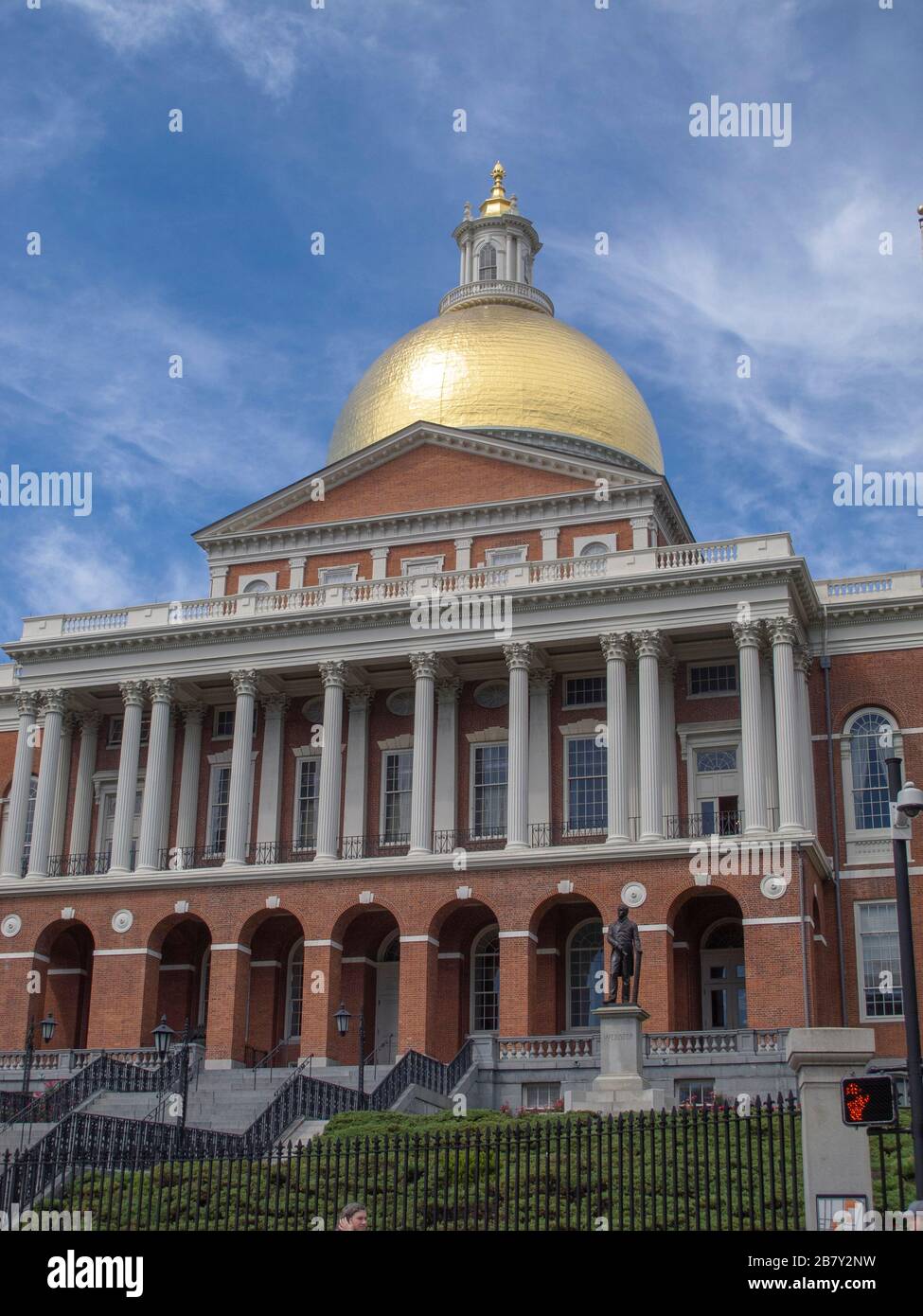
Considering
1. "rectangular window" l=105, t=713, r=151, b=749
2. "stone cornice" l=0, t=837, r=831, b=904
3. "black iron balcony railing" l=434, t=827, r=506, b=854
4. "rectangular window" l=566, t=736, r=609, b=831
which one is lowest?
"stone cornice" l=0, t=837, r=831, b=904

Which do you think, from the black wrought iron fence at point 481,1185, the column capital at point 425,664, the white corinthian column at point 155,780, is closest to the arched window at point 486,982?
the column capital at point 425,664

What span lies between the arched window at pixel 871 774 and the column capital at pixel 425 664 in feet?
36.5

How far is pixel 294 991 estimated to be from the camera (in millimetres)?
Answer: 47125

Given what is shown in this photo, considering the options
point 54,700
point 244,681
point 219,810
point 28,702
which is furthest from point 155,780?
point 28,702

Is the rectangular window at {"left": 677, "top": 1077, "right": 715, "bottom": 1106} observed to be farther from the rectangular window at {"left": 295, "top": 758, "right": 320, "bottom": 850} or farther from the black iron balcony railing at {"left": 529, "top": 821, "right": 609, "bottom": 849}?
the rectangular window at {"left": 295, "top": 758, "right": 320, "bottom": 850}

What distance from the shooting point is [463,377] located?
54688mm

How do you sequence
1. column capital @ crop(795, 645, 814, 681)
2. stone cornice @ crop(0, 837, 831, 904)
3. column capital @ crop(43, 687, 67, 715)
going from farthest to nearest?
column capital @ crop(43, 687, 67, 715) → column capital @ crop(795, 645, 814, 681) → stone cornice @ crop(0, 837, 831, 904)

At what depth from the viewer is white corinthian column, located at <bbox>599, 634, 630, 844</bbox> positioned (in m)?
42.7

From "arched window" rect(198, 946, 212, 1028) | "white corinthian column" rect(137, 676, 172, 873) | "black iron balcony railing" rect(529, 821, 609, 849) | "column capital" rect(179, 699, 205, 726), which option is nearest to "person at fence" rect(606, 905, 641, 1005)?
"black iron balcony railing" rect(529, 821, 609, 849)

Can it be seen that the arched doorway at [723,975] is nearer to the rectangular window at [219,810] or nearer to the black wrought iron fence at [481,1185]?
the rectangular window at [219,810]

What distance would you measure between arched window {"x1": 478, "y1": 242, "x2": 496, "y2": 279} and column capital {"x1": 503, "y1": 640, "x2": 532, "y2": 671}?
70.0 ft
